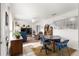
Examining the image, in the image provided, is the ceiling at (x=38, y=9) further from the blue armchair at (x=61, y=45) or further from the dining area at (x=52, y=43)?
the blue armchair at (x=61, y=45)

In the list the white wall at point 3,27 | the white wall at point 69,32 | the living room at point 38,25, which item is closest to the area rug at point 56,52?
the living room at point 38,25

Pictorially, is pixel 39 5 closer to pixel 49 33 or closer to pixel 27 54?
pixel 49 33

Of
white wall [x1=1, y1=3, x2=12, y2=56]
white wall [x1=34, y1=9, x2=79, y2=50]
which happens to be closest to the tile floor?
white wall [x1=34, y1=9, x2=79, y2=50]

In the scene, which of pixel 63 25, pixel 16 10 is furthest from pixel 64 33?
pixel 16 10

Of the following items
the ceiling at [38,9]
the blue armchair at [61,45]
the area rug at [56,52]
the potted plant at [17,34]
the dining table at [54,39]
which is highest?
the ceiling at [38,9]

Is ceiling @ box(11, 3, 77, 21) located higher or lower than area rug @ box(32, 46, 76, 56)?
higher

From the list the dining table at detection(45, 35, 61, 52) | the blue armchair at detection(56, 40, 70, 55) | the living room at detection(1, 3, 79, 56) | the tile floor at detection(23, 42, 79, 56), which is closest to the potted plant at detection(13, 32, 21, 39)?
the living room at detection(1, 3, 79, 56)

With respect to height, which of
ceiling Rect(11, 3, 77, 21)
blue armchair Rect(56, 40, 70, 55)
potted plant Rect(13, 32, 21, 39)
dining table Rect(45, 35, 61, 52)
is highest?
ceiling Rect(11, 3, 77, 21)

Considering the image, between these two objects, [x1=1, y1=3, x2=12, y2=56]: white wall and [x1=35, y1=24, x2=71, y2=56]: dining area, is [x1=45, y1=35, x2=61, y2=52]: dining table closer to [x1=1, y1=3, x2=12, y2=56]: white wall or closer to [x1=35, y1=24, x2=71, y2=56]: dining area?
[x1=35, y1=24, x2=71, y2=56]: dining area

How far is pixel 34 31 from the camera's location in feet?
6.98

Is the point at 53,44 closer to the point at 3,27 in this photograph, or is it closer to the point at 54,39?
the point at 54,39

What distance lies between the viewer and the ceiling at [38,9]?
6.94 ft

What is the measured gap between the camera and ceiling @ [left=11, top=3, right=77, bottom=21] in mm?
2115

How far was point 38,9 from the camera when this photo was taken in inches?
83.7
